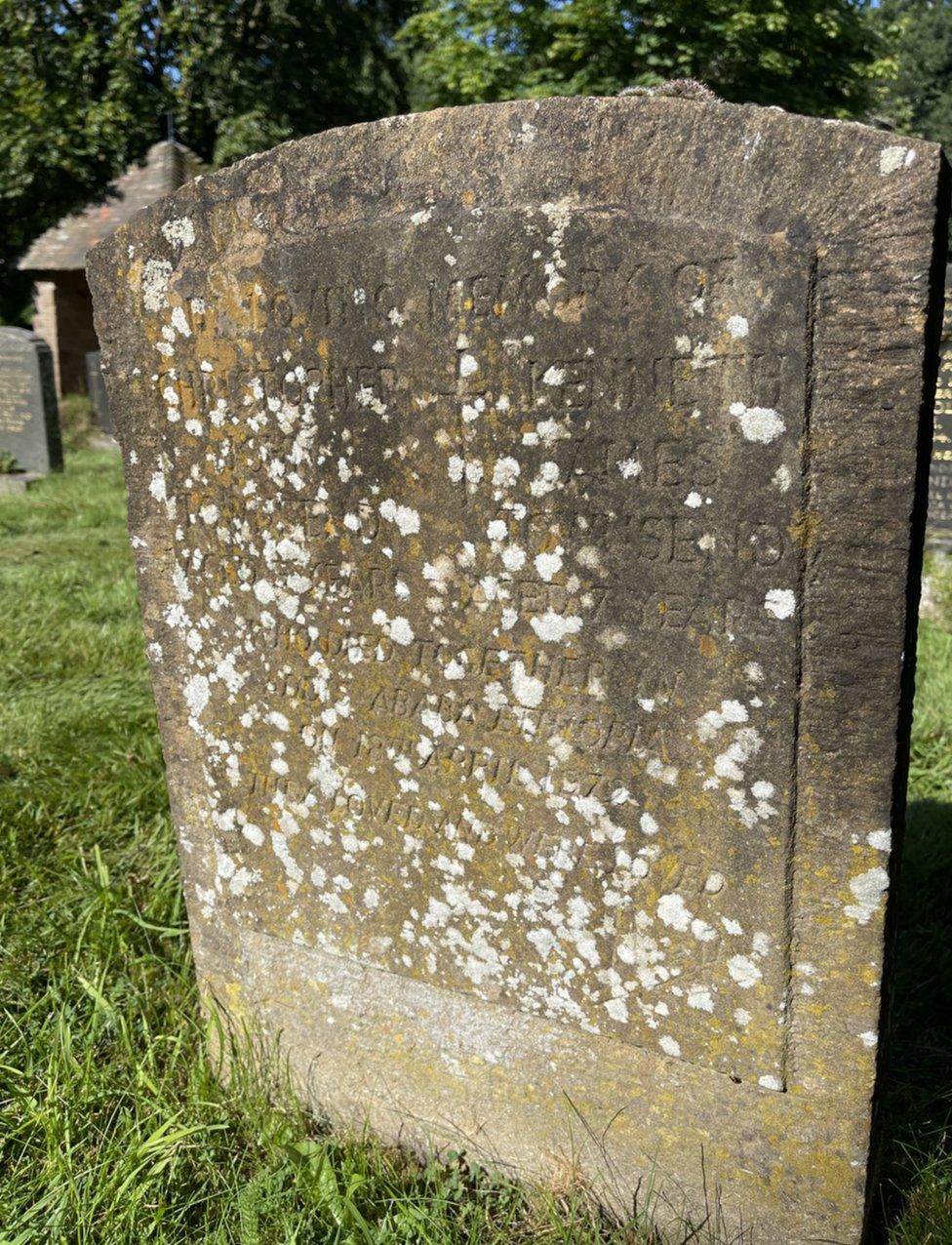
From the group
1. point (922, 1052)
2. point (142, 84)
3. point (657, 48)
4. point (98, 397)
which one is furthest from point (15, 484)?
point (657, 48)

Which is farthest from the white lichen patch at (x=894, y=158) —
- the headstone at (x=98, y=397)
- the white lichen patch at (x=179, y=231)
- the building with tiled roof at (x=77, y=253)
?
the building with tiled roof at (x=77, y=253)

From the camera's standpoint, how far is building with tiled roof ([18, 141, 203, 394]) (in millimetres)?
17156

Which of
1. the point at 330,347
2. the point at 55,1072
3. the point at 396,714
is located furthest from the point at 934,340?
the point at 55,1072

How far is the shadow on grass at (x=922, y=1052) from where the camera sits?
6.93ft

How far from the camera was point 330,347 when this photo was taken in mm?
2043

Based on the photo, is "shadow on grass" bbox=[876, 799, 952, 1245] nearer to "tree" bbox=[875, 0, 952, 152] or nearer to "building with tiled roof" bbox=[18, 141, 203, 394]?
"building with tiled roof" bbox=[18, 141, 203, 394]

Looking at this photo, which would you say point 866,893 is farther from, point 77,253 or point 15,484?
point 77,253

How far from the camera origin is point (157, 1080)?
250 centimetres

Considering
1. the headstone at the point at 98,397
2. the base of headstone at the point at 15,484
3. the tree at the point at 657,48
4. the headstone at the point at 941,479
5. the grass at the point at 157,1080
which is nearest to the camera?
the grass at the point at 157,1080

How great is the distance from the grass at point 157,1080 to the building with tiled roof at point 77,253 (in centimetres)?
1531

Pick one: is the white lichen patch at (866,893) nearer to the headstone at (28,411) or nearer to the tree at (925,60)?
the headstone at (28,411)

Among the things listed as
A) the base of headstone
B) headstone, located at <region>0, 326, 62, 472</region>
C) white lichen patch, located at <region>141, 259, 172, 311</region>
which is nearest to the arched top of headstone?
headstone, located at <region>0, 326, 62, 472</region>

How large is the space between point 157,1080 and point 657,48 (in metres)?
20.4

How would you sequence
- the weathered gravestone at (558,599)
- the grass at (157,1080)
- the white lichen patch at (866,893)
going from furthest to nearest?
the grass at (157,1080), the white lichen patch at (866,893), the weathered gravestone at (558,599)
